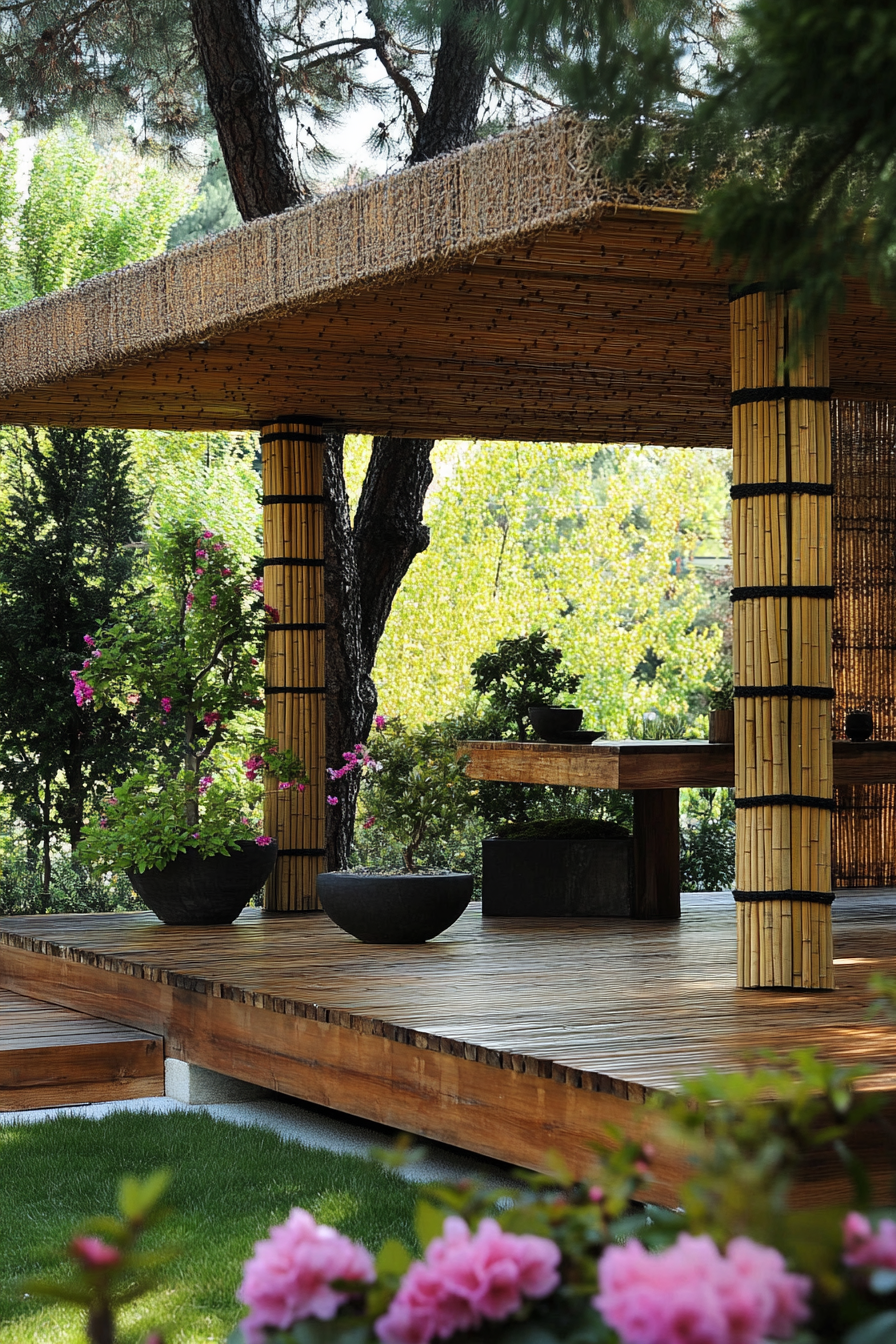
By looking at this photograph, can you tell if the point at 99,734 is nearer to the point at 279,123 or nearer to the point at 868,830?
the point at 279,123

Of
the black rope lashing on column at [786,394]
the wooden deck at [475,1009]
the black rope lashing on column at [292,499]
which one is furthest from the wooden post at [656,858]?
the black rope lashing on column at [786,394]

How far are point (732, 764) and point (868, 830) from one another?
7.18 ft

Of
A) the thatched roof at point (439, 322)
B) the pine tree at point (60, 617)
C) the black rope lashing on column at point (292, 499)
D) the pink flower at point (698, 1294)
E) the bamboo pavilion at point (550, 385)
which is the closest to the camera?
the pink flower at point (698, 1294)

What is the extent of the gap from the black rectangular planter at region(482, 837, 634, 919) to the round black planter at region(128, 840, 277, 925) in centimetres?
103

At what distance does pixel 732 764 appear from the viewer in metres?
6.46

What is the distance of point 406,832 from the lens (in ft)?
21.6

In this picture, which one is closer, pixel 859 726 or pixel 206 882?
pixel 206 882

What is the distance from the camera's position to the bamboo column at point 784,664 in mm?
4668

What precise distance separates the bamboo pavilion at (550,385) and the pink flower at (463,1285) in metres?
2.92

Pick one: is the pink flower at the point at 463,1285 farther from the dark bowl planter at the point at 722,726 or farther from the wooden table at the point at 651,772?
the dark bowl planter at the point at 722,726

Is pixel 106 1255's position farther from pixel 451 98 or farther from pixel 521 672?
pixel 451 98

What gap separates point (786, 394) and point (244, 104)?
488cm

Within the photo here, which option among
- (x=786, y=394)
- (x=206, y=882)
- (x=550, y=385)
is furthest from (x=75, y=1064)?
(x=550, y=385)

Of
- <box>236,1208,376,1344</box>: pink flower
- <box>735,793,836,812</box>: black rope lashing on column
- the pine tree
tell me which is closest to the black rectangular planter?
<box>735,793,836,812</box>: black rope lashing on column
